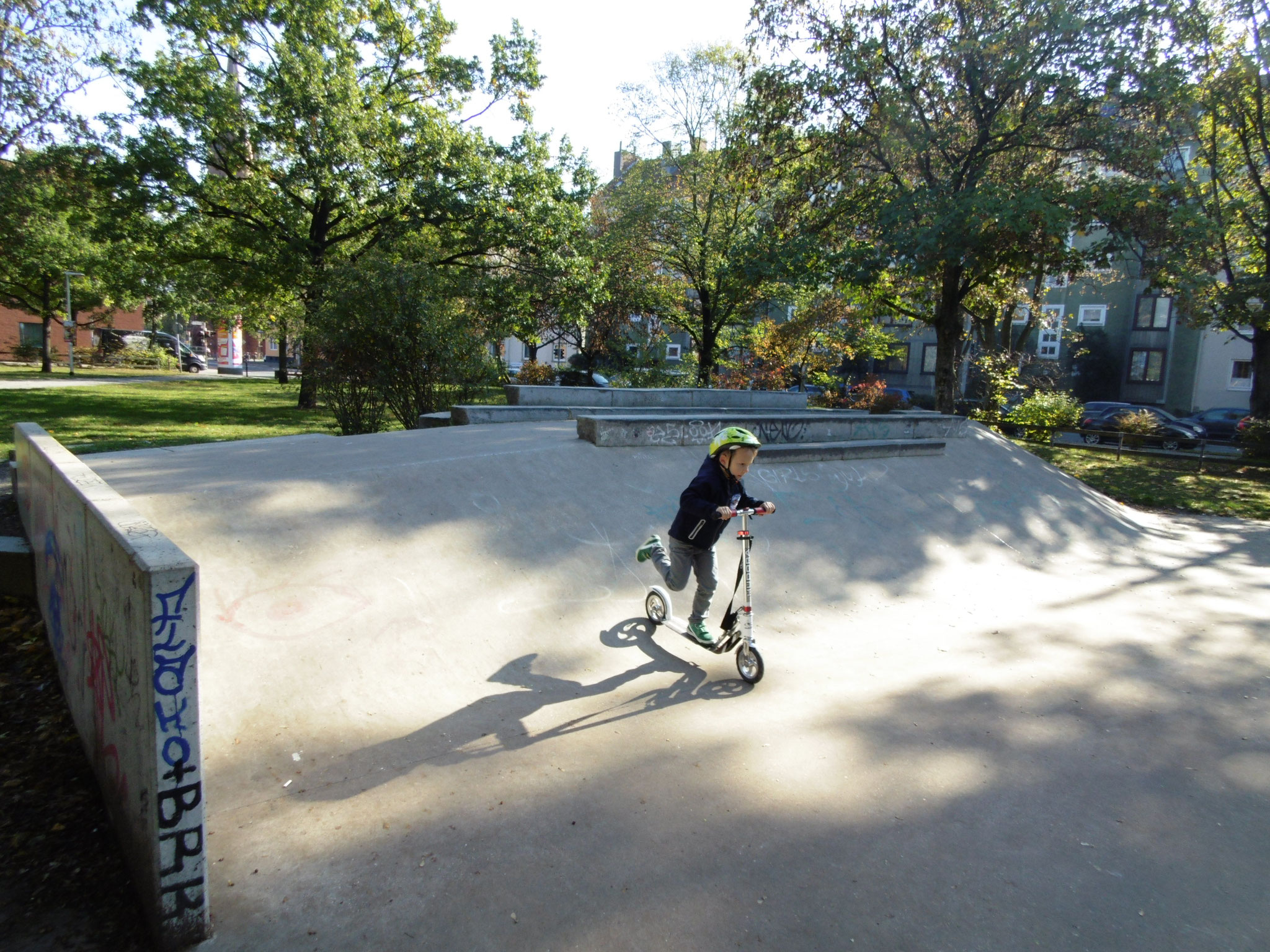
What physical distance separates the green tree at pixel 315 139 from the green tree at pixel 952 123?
8.07 meters

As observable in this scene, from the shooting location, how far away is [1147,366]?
39.5 metres

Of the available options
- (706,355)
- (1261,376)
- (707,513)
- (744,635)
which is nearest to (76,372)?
(706,355)

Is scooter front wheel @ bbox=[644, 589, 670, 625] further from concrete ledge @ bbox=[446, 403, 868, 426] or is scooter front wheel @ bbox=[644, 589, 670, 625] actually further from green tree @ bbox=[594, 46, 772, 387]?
green tree @ bbox=[594, 46, 772, 387]

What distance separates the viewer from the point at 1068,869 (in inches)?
129

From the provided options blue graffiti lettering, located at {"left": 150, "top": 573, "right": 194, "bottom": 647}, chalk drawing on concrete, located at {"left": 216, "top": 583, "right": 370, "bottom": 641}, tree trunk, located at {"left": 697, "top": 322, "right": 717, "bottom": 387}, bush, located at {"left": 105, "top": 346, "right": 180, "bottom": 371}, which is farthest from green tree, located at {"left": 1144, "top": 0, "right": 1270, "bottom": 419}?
bush, located at {"left": 105, "top": 346, "right": 180, "bottom": 371}

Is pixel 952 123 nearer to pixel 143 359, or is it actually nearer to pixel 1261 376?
pixel 1261 376

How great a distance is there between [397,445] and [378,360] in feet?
15.9

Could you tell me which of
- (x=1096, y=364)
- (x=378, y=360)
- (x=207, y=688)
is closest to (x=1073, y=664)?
(x=207, y=688)

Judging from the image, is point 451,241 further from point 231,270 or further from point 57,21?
point 57,21

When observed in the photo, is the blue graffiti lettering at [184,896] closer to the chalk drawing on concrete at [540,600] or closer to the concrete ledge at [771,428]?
the chalk drawing on concrete at [540,600]

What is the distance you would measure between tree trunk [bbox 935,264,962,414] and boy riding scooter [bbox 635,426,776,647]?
49.1 feet

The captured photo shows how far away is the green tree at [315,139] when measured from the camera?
17.8 metres

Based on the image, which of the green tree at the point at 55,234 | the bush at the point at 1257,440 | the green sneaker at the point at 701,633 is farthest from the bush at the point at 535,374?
the green sneaker at the point at 701,633

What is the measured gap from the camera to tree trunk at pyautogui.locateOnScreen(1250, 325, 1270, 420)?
19.7 metres
